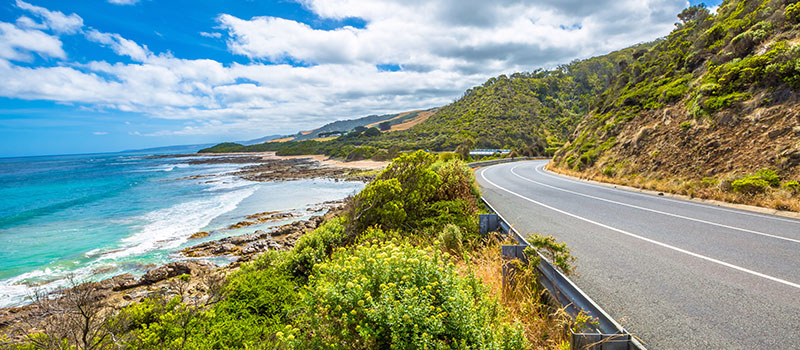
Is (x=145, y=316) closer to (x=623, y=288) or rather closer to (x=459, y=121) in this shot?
(x=623, y=288)

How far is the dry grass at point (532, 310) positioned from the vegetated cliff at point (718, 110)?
11.3 metres

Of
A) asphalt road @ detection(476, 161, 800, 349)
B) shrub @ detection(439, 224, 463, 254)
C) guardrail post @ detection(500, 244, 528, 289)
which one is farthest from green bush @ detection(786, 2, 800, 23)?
guardrail post @ detection(500, 244, 528, 289)

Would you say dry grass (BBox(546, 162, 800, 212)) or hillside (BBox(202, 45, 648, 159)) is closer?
dry grass (BBox(546, 162, 800, 212))

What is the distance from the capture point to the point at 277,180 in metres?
46.6

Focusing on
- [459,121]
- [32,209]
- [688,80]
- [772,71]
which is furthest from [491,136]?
[32,209]

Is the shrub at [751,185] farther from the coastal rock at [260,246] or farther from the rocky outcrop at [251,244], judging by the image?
the coastal rock at [260,246]

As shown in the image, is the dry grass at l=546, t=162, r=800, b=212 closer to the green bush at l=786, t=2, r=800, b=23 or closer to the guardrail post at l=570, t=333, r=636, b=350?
the green bush at l=786, t=2, r=800, b=23

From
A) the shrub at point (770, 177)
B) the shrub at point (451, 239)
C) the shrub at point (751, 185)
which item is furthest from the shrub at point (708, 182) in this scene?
the shrub at point (451, 239)

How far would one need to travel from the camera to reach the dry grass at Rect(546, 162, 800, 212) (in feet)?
30.5

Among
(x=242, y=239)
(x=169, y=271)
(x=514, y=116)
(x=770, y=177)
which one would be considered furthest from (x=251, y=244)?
(x=514, y=116)

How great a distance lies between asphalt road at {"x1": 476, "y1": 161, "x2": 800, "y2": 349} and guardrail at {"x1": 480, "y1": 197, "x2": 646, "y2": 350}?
3.21ft

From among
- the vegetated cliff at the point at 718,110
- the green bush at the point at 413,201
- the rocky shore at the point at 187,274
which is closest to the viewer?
the rocky shore at the point at 187,274

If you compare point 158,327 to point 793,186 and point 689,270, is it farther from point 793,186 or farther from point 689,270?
point 793,186

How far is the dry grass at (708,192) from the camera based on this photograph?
930cm
